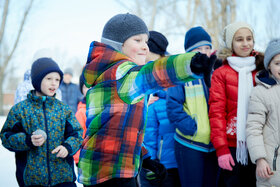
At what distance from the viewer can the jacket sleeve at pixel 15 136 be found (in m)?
2.41

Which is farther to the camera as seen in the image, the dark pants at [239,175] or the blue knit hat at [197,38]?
the blue knit hat at [197,38]

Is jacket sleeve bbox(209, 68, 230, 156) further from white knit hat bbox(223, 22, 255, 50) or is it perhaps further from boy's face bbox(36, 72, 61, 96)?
boy's face bbox(36, 72, 61, 96)

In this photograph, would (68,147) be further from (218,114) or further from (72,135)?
(218,114)

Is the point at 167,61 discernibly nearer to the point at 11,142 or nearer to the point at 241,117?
the point at 241,117

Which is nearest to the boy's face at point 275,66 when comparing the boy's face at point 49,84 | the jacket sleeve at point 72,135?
the jacket sleeve at point 72,135

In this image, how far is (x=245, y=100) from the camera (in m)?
2.47

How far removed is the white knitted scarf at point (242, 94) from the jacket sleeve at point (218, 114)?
0.11 meters

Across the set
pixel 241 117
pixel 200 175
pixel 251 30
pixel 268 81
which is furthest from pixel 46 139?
pixel 251 30

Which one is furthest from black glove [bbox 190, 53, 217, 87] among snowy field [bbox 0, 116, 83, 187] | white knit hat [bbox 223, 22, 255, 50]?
snowy field [bbox 0, 116, 83, 187]

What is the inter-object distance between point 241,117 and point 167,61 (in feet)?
4.77

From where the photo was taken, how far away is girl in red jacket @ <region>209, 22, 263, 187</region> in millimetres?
2438

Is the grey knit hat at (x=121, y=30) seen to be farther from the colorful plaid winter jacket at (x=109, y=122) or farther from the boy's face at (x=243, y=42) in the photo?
the boy's face at (x=243, y=42)

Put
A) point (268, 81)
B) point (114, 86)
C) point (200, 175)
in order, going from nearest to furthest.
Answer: point (114, 86) < point (268, 81) < point (200, 175)

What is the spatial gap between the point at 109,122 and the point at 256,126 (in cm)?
128
